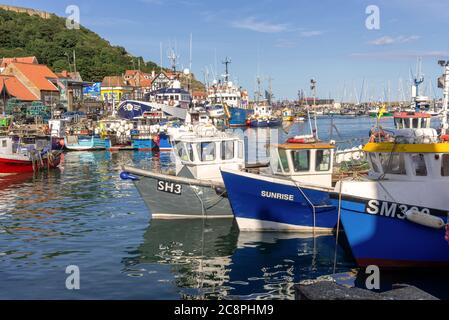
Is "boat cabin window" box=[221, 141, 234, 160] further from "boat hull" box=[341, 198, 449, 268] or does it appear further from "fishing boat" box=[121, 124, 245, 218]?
"boat hull" box=[341, 198, 449, 268]

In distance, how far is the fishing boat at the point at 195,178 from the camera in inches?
819

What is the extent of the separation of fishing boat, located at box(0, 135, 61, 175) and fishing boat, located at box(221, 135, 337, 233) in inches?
1057

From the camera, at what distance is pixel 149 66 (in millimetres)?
183125

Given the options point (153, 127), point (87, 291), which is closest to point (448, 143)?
point (87, 291)

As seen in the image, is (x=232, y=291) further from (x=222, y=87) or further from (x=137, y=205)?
(x=222, y=87)

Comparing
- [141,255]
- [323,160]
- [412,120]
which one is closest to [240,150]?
[323,160]

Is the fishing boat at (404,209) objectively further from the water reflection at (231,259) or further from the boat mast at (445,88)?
the boat mast at (445,88)

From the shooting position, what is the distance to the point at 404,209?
1392 cm

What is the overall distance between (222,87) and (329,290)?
Answer: 120 meters

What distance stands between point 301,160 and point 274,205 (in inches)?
84.5

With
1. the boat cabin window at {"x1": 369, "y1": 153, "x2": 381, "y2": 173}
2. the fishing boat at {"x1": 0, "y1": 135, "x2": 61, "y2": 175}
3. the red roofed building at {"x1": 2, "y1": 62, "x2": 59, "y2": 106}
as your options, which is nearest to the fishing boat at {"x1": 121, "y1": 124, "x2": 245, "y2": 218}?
the boat cabin window at {"x1": 369, "y1": 153, "x2": 381, "y2": 173}

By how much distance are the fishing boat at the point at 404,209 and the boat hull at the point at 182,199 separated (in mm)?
7353

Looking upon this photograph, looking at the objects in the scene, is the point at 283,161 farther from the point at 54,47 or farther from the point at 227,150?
the point at 54,47

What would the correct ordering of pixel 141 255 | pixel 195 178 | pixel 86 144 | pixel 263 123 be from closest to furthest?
pixel 141 255 → pixel 195 178 → pixel 86 144 → pixel 263 123
